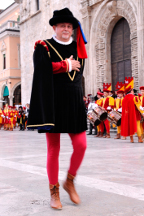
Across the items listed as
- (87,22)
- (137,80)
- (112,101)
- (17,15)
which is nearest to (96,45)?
(87,22)

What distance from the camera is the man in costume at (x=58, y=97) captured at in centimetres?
341

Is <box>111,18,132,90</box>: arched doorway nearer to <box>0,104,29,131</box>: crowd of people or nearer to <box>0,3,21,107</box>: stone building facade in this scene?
<box>0,104,29,131</box>: crowd of people

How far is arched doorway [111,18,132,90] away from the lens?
19531 millimetres

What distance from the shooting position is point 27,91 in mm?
31109

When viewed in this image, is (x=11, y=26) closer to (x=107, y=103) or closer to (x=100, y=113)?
(x=107, y=103)

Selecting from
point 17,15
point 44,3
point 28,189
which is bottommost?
point 28,189

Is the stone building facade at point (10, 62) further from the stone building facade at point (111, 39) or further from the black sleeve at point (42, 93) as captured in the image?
the black sleeve at point (42, 93)

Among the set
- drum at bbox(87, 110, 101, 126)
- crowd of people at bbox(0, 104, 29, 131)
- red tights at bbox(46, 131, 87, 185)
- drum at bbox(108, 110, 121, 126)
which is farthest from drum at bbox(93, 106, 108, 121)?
crowd of people at bbox(0, 104, 29, 131)

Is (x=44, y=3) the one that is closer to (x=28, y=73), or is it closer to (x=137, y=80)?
(x=28, y=73)

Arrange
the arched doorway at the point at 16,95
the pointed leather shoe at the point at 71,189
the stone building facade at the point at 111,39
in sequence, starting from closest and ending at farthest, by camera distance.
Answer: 1. the pointed leather shoe at the point at 71,189
2. the stone building facade at the point at 111,39
3. the arched doorway at the point at 16,95

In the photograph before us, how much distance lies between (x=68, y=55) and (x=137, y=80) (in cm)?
1449

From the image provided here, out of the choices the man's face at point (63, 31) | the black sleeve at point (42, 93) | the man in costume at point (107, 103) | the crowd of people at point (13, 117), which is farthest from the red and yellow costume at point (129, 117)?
the crowd of people at point (13, 117)

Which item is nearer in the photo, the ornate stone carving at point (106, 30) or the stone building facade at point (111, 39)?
the stone building facade at point (111, 39)

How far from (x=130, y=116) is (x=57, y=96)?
830 centimetres
